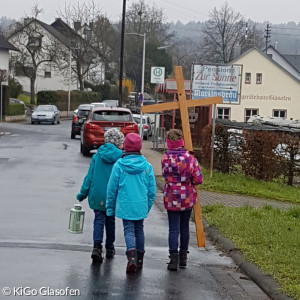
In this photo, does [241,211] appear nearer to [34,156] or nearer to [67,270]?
[67,270]

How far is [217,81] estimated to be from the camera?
20891 mm

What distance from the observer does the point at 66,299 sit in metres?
6.58

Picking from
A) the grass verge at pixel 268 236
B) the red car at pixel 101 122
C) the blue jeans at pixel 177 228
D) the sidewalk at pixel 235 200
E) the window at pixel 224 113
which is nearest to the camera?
the grass verge at pixel 268 236

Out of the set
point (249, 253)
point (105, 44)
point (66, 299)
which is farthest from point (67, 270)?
point (105, 44)

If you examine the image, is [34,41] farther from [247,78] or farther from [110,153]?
[110,153]

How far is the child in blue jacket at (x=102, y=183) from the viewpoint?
8.56 m

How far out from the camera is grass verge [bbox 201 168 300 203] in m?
16.6

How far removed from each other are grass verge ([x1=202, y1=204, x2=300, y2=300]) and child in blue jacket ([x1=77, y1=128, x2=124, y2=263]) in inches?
68.0

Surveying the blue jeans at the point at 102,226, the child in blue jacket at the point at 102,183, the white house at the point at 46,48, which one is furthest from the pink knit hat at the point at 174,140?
the white house at the point at 46,48

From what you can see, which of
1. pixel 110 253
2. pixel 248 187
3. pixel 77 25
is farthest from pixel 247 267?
pixel 77 25

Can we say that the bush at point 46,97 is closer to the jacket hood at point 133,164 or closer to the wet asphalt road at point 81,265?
the wet asphalt road at point 81,265

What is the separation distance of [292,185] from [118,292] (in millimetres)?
13582

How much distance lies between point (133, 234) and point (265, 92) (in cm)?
5750

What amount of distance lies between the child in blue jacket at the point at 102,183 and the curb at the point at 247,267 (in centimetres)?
159
